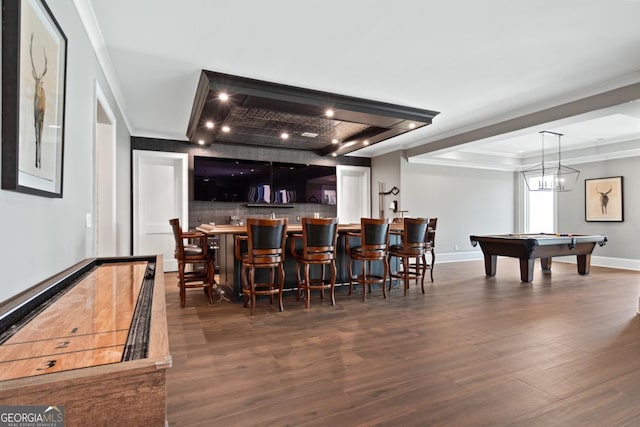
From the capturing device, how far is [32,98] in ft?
4.91

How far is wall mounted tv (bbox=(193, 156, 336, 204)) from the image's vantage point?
6.67 metres

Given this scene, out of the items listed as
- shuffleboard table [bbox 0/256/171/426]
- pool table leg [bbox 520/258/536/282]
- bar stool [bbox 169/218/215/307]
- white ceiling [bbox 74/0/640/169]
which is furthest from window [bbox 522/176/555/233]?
shuffleboard table [bbox 0/256/171/426]

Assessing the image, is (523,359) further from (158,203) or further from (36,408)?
(158,203)

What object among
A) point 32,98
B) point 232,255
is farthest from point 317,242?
point 32,98

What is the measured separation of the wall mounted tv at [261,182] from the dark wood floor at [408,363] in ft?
9.16

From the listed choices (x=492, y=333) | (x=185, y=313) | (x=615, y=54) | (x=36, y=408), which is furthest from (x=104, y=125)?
(x=615, y=54)

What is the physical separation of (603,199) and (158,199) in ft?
31.1

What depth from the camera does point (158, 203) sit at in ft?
21.3

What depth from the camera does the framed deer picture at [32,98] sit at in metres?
1.29

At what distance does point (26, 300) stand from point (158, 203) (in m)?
5.58

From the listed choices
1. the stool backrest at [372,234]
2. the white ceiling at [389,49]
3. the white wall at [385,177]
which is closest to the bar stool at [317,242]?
the stool backrest at [372,234]

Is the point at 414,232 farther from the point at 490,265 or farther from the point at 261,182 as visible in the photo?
the point at 261,182

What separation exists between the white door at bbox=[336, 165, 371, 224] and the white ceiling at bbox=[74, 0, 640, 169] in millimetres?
3262

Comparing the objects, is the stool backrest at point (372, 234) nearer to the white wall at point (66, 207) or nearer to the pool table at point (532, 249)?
the pool table at point (532, 249)
